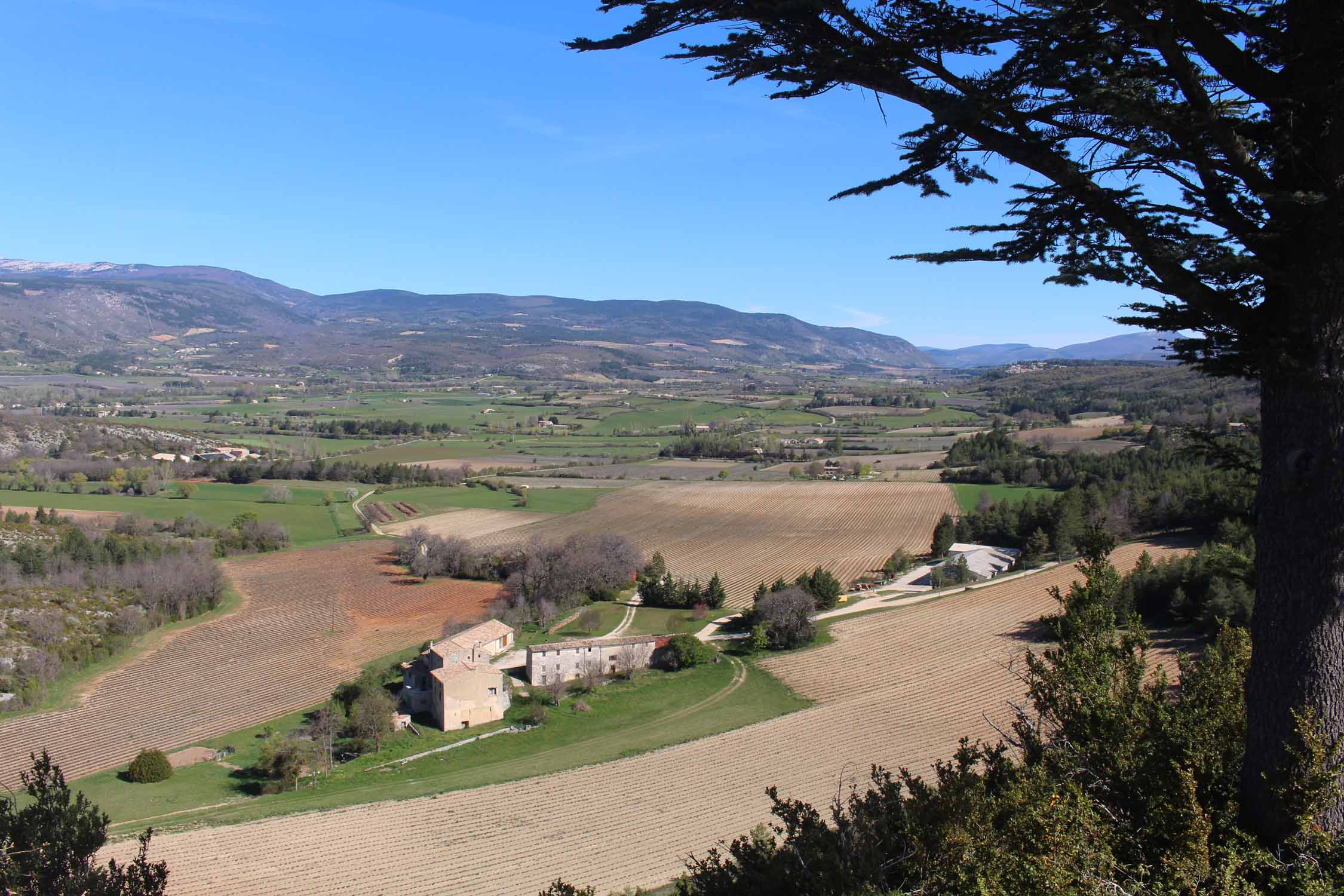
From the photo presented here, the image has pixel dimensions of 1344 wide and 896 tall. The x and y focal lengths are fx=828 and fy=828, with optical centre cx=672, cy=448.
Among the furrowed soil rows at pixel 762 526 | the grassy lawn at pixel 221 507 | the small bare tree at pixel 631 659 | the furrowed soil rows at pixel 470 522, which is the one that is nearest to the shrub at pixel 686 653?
the small bare tree at pixel 631 659

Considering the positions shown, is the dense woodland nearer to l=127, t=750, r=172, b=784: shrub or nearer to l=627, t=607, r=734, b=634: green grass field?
l=127, t=750, r=172, b=784: shrub

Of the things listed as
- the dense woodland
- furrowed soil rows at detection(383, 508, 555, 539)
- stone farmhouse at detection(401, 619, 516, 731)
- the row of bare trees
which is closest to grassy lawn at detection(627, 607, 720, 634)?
the row of bare trees

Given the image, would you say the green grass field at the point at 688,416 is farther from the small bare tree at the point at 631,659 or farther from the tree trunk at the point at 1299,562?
the tree trunk at the point at 1299,562

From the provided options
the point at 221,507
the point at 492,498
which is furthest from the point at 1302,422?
the point at 221,507

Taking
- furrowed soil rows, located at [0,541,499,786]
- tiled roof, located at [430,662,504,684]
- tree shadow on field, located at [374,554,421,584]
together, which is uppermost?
tiled roof, located at [430,662,504,684]

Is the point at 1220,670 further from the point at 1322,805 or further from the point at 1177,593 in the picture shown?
the point at 1177,593

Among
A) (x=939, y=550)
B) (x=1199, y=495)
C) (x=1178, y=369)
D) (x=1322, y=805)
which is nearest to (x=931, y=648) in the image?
(x=939, y=550)
